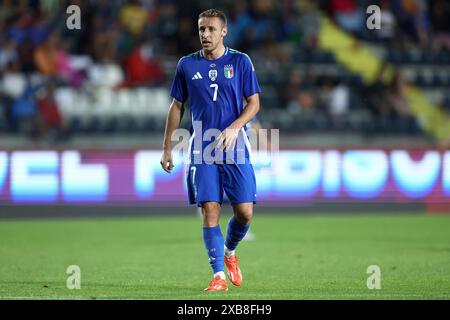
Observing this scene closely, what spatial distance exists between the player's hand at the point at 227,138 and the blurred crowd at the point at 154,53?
1022cm

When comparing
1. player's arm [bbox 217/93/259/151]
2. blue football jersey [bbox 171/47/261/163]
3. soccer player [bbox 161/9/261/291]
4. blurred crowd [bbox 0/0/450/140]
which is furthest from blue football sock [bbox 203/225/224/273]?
blurred crowd [bbox 0/0/450/140]

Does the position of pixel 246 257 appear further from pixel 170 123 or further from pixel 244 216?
pixel 170 123

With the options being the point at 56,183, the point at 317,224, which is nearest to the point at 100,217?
the point at 56,183

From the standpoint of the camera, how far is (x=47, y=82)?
61.6 ft

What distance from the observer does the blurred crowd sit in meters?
19.0

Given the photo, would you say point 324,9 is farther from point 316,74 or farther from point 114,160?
point 114,160

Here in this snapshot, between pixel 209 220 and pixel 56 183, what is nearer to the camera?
pixel 209 220

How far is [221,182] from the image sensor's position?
8.75 metres

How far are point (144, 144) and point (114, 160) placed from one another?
61.2 inches

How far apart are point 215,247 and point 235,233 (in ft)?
1.61

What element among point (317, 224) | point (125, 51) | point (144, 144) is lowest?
point (317, 224)

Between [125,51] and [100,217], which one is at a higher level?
[125,51]

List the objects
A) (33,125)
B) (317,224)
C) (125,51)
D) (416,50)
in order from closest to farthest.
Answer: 1. (317,224)
2. (33,125)
3. (125,51)
4. (416,50)

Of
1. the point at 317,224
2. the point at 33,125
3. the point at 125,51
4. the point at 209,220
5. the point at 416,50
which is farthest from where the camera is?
the point at 416,50
